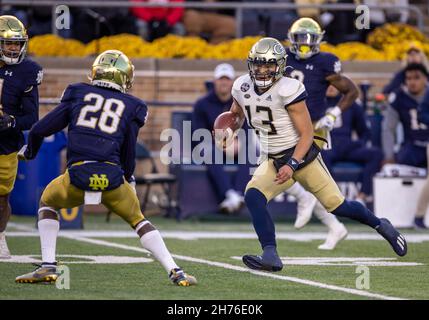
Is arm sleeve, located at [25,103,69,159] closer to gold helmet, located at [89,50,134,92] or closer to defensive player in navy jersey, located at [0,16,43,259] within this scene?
gold helmet, located at [89,50,134,92]

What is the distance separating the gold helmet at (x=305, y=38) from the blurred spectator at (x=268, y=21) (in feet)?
15.9

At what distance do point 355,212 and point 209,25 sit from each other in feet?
24.2

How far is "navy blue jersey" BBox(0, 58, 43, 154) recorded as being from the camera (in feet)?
28.9

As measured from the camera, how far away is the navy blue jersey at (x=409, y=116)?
13.1 metres

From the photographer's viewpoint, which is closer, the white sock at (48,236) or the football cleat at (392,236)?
the white sock at (48,236)

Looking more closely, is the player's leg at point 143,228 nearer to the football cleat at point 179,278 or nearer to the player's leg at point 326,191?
the football cleat at point 179,278

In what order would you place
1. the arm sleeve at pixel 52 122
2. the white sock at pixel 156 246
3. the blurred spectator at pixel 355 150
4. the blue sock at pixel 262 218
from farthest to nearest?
the blurred spectator at pixel 355 150
the blue sock at pixel 262 218
the arm sleeve at pixel 52 122
the white sock at pixel 156 246

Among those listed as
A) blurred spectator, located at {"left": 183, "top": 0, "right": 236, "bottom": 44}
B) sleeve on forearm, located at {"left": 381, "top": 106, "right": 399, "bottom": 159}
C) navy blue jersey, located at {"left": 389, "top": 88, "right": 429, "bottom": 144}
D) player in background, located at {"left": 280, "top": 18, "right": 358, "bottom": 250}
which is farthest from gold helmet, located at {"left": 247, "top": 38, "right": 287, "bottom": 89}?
blurred spectator, located at {"left": 183, "top": 0, "right": 236, "bottom": 44}

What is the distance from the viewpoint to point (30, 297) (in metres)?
6.61

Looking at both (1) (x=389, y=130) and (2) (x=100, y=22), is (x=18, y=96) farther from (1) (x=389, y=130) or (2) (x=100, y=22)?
(2) (x=100, y=22)

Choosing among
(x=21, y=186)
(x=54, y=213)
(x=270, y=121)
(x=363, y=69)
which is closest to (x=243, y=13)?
(x=363, y=69)

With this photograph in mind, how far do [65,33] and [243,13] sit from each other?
230 centimetres

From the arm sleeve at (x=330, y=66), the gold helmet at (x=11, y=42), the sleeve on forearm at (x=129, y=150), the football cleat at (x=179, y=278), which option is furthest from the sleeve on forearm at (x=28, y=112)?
the arm sleeve at (x=330, y=66)
